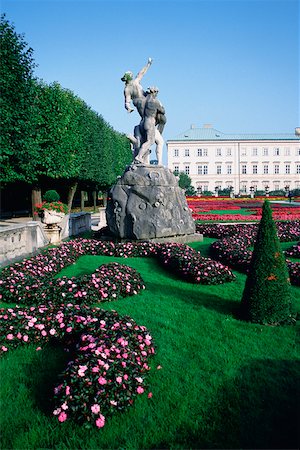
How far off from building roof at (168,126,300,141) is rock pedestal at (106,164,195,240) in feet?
195

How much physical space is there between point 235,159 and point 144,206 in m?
61.8

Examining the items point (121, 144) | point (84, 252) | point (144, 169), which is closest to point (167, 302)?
point (84, 252)

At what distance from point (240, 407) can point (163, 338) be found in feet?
5.30

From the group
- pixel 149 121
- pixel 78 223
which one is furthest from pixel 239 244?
pixel 78 223

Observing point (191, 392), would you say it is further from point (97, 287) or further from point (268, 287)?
point (97, 287)

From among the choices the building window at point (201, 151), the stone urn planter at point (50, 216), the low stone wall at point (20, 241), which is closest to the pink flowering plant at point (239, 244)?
the low stone wall at point (20, 241)

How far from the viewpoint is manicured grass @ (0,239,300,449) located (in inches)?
117

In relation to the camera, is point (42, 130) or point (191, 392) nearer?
point (191, 392)

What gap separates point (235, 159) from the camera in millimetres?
68688

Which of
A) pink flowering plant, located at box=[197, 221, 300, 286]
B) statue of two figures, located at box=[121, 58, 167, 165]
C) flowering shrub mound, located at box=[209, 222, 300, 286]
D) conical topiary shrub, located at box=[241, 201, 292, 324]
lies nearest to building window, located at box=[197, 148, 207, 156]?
pink flowering plant, located at box=[197, 221, 300, 286]

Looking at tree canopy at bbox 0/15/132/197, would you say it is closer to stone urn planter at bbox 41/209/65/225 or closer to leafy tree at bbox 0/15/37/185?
leafy tree at bbox 0/15/37/185

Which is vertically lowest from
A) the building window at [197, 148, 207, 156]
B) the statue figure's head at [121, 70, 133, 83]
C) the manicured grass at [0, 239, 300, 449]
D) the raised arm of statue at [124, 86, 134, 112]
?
the manicured grass at [0, 239, 300, 449]

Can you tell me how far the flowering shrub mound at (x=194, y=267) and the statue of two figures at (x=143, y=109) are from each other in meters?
4.24

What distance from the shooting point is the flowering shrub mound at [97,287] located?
5969mm
